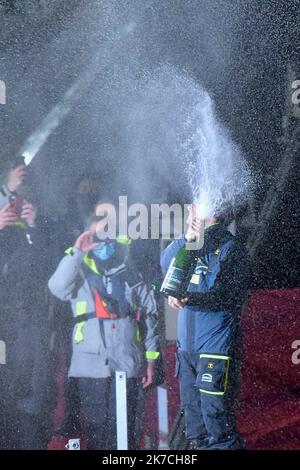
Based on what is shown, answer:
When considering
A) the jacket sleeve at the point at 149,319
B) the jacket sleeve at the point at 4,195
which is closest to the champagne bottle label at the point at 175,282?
the jacket sleeve at the point at 149,319

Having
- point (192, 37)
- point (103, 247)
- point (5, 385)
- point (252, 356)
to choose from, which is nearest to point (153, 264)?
point (103, 247)

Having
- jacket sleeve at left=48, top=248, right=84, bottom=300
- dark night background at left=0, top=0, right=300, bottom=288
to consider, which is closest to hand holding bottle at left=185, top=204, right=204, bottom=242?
dark night background at left=0, top=0, right=300, bottom=288

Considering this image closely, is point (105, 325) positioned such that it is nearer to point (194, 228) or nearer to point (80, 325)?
point (80, 325)

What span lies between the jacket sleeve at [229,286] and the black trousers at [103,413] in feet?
1.58

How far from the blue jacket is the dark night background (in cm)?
14

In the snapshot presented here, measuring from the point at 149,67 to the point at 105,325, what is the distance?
120 centimetres

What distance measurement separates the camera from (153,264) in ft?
8.27

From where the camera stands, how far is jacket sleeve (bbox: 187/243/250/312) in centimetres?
246

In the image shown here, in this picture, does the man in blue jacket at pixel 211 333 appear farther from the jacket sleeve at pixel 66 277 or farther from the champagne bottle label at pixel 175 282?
the jacket sleeve at pixel 66 277

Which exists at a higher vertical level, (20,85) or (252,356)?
(20,85)

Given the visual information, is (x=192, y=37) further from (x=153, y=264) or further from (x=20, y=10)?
(x=153, y=264)

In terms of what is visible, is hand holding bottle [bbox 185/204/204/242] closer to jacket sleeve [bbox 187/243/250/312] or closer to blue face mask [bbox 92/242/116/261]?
jacket sleeve [bbox 187/243/250/312]

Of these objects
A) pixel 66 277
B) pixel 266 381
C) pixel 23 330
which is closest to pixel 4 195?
pixel 66 277

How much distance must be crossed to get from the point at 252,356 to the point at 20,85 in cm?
165
